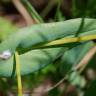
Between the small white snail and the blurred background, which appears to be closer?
the small white snail

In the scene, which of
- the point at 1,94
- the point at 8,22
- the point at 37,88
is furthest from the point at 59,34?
the point at 8,22

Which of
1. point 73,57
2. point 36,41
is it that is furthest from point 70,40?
point 73,57

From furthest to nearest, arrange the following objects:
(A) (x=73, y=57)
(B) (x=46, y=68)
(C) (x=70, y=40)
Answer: (B) (x=46, y=68), (A) (x=73, y=57), (C) (x=70, y=40)

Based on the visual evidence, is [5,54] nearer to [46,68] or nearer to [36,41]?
[36,41]

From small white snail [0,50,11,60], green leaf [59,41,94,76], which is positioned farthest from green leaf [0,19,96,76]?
green leaf [59,41,94,76]

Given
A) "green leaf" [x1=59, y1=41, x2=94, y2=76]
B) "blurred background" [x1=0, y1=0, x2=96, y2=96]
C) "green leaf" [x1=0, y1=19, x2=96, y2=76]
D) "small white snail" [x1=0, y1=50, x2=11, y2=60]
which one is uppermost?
"blurred background" [x1=0, y1=0, x2=96, y2=96]

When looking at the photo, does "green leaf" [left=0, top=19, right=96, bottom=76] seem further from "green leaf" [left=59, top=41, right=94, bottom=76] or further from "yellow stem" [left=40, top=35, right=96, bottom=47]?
"green leaf" [left=59, top=41, right=94, bottom=76]

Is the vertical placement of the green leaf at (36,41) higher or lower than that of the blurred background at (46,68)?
lower

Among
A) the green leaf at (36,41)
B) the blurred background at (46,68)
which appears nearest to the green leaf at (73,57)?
the blurred background at (46,68)

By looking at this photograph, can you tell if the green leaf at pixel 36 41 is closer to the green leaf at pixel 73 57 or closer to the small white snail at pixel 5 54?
the small white snail at pixel 5 54

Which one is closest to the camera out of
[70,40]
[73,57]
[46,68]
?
[70,40]

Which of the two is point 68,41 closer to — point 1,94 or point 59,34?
point 59,34
